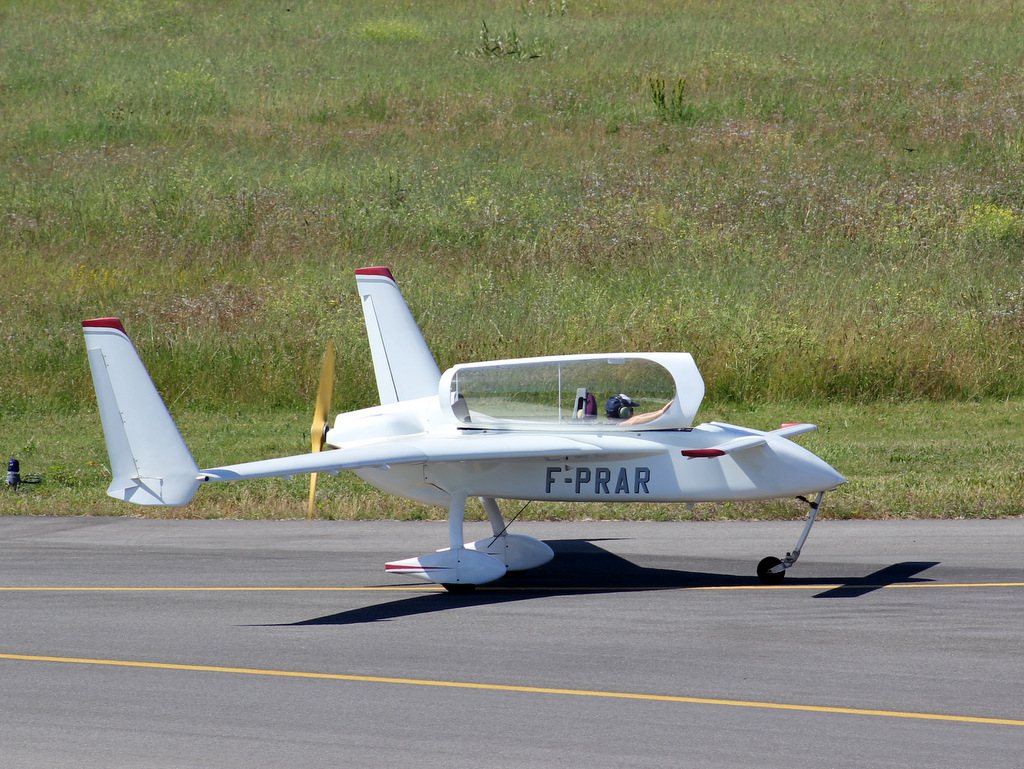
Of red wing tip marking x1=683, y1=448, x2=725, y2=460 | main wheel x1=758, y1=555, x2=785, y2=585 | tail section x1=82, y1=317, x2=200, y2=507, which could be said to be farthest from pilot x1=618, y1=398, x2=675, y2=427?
tail section x1=82, y1=317, x2=200, y2=507

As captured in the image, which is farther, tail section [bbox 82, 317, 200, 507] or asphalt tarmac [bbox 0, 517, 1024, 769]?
tail section [bbox 82, 317, 200, 507]

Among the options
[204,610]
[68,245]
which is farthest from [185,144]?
[204,610]

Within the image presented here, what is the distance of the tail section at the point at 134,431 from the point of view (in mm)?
9430

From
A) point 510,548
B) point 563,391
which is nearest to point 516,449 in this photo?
point 563,391

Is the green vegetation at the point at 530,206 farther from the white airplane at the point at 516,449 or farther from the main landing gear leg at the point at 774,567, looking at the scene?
the white airplane at the point at 516,449

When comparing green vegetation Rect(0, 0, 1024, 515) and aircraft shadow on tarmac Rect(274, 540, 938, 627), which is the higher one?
green vegetation Rect(0, 0, 1024, 515)

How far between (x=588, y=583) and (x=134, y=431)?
14.6 ft

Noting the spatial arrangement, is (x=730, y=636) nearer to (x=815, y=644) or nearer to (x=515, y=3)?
(x=815, y=644)

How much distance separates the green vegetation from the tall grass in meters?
0.11

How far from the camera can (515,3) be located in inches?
1791

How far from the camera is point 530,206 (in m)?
29.2

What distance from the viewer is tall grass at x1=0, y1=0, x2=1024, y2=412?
2153 cm

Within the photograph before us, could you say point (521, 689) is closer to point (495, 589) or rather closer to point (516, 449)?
point (516, 449)

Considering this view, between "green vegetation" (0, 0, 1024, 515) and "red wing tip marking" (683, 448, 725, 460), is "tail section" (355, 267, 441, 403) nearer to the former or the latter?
"green vegetation" (0, 0, 1024, 515)
